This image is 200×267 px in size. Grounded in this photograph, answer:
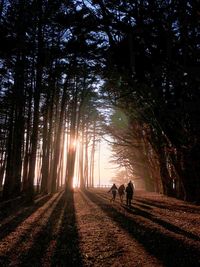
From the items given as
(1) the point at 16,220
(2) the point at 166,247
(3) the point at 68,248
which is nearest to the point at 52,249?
(3) the point at 68,248

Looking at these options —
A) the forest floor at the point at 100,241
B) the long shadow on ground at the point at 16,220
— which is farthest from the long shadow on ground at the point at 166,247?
the long shadow on ground at the point at 16,220

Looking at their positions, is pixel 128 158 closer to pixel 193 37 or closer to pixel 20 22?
pixel 20 22

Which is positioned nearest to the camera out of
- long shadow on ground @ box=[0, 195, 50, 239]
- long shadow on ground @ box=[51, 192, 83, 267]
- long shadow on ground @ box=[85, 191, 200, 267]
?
long shadow on ground @ box=[85, 191, 200, 267]

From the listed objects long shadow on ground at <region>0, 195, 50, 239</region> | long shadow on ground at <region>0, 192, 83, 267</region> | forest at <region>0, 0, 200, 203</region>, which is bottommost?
long shadow on ground at <region>0, 192, 83, 267</region>

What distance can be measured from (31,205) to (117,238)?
10.4 metres

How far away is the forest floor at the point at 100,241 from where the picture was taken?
7.31 m

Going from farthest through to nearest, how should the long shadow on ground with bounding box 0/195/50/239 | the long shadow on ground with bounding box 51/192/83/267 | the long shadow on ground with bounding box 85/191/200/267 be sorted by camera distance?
the long shadow on ground with bounding box 0/195/50/239, the long shadow on ground with bounding box 51/192/83/267, the long shadow on ground with bounding box 85/191/200/267

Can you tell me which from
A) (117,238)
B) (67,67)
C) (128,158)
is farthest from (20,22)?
(128,158)

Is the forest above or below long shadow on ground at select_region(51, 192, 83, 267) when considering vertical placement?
above

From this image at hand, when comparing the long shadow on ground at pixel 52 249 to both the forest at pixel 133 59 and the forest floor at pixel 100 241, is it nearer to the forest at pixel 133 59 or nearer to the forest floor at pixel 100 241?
the forest floor at pixel 100 241

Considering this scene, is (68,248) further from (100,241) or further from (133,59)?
(133,59)

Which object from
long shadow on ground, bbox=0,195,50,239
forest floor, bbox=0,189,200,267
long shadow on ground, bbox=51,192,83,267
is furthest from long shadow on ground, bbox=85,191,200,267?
long shadow on ground, bbox=0,195,50,239

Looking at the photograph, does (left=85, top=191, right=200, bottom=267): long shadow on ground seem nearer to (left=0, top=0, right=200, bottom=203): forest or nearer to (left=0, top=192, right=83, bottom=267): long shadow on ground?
(left=0, top=192, right=83, bottom=267): long shadow on ground

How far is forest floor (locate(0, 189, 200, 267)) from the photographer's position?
7.31 m
